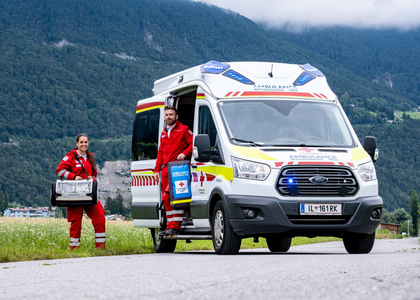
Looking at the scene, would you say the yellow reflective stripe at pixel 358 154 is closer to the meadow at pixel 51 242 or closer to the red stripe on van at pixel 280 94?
the red stripe on van at pixel 280 94

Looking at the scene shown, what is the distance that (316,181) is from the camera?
34.2 feet

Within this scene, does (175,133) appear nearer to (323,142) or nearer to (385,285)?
(323,142)

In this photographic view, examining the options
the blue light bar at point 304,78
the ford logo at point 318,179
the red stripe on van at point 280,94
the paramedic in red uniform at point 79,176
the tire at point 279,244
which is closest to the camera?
the ford logo at point 318,179

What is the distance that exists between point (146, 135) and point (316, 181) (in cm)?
484

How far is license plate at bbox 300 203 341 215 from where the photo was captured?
1038 cm

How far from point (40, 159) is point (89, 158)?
177 m

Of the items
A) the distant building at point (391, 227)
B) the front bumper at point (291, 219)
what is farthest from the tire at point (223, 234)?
the distant building at point (391, 227)

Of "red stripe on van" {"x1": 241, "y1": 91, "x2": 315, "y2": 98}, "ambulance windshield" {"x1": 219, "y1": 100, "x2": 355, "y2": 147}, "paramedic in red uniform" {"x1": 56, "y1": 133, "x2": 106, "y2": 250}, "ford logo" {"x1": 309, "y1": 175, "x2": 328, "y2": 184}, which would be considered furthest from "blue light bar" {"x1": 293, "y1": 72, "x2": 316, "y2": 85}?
"paramedic in red uniform" {"x1": 56, "y1": 133, "x2": 106, "y2": 250}

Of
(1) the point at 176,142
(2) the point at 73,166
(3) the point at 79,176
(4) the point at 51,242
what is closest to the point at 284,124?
(1) the point at 176,142

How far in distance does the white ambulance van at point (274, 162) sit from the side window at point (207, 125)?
0.01m

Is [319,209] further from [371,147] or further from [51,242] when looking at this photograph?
[51,242]

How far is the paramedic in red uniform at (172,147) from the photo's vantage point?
1248 cm

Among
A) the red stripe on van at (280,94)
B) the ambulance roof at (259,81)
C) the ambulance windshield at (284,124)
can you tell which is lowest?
the ambulance windshield at (284,124)

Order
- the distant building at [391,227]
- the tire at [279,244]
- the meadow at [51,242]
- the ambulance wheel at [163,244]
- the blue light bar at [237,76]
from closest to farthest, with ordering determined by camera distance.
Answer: the meadow at [51,242] < the blue light bar at [237,76] < the ambulance wheel at [163,244] < the tire at [279,244] < the distant building at [391,227]
